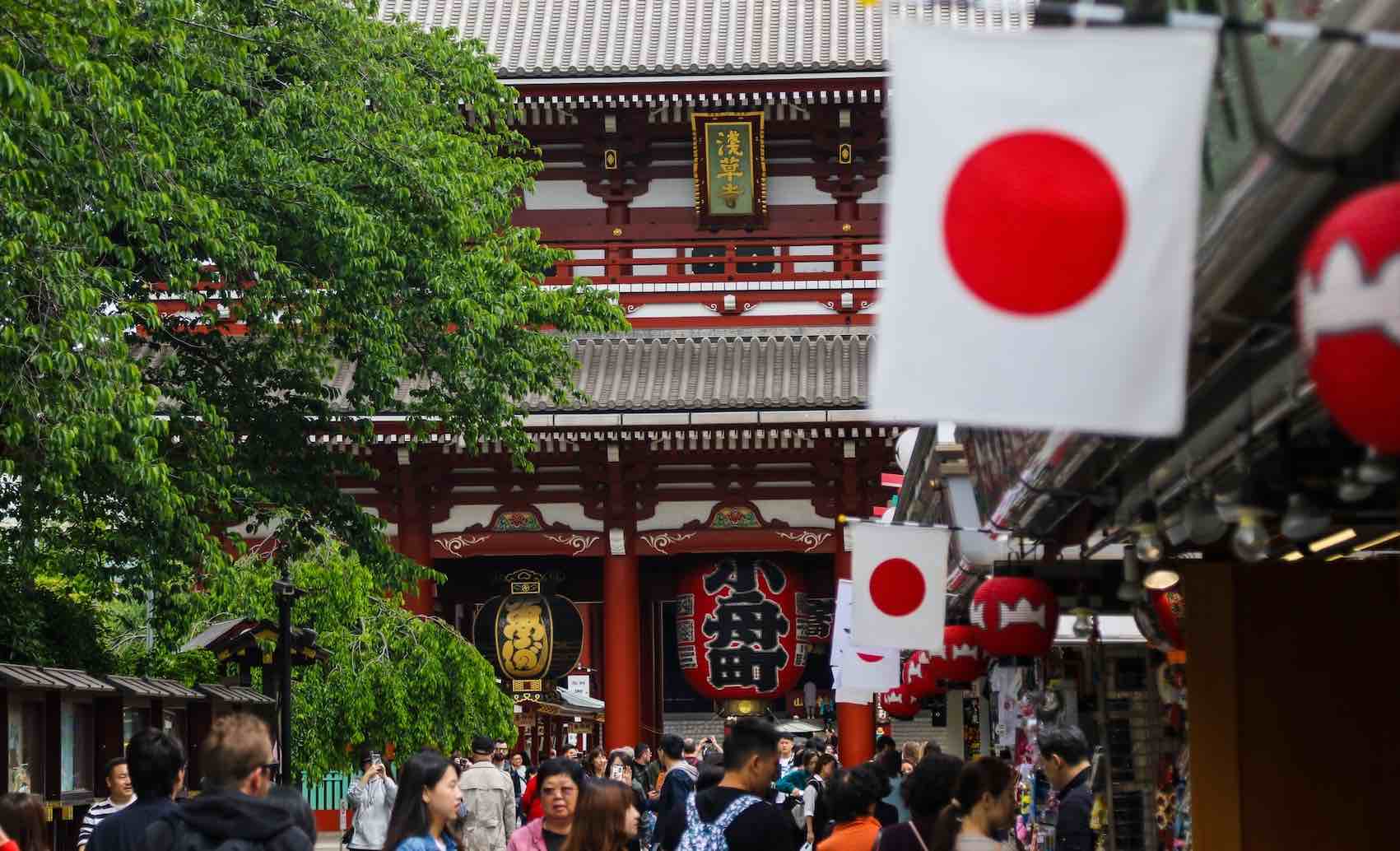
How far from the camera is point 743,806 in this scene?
5.77 meters

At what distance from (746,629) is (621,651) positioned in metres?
1.49

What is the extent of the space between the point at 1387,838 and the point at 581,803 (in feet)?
9.29

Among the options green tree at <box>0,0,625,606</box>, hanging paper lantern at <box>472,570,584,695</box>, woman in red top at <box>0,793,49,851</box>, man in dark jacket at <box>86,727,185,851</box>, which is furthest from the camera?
hanging paper lantern at <box>472,570,584,695</box>

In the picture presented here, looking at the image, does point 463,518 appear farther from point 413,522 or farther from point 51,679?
point 51,679

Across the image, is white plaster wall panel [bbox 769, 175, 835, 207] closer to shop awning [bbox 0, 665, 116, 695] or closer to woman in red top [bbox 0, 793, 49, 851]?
shop awning [bbox 0, 665, 116, 695]

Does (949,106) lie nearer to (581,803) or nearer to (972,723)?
(581,803)

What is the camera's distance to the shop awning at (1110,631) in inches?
347

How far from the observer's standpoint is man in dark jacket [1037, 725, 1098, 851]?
8.07m

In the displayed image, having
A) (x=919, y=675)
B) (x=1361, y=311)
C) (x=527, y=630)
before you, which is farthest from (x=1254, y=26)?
(x=527, y=630)

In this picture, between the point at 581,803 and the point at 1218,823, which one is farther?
the point at 1218,823

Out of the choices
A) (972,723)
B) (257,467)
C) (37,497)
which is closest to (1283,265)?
(37,497)

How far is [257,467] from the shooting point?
1402 cm

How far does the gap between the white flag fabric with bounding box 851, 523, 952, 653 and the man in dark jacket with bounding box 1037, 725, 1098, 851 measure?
0.69 metres

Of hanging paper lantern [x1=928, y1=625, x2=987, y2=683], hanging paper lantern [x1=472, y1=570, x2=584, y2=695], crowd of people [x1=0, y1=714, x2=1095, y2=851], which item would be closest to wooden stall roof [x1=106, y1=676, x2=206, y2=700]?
crowd of people [x1=0, y1=714, x2=1095, y2=851]
